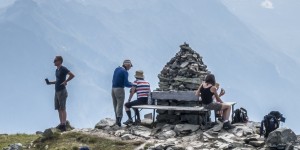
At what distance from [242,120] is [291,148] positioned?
4.78 meters

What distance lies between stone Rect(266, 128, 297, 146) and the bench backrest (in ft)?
18.3

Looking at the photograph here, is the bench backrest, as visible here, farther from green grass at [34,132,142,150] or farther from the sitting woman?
green grass at [34,132,142,150]

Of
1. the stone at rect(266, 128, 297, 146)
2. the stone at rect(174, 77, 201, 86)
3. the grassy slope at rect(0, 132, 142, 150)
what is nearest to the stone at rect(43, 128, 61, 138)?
the grassy slope at rect(0, 132, 142, 150)

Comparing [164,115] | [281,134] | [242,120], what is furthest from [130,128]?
[281,134]

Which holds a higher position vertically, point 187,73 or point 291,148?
point 187,73

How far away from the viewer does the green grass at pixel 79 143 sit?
18.7 m

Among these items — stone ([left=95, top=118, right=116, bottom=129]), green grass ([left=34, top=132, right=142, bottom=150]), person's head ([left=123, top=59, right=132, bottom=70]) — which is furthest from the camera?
stone ([left=95, top=118, right=116, bottom=129])

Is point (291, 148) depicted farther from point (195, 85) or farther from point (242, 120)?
point (195, 85)

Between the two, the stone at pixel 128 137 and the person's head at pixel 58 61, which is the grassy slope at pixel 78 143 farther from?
the person's head at pixel 58 61

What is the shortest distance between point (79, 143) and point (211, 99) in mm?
6001

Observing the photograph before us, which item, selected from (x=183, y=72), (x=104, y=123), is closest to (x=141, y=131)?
(x=104, y=123)

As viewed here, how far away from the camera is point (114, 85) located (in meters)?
21.7

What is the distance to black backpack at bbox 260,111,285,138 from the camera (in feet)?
57.9

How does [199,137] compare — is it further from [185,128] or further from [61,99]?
[61,99]
